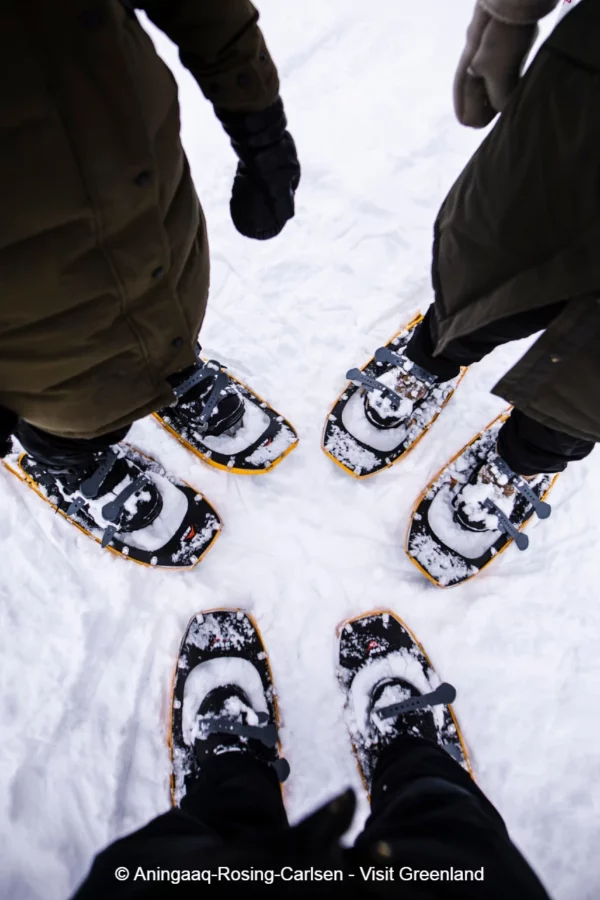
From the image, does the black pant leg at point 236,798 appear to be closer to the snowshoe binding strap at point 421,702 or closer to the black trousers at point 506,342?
the snowshoe binding strap at point 421,702

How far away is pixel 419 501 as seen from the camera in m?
1.43

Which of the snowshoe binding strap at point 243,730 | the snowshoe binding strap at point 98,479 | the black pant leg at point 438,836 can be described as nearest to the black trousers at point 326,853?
the black pant leg at point 438,836

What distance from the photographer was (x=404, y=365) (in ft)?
4.47

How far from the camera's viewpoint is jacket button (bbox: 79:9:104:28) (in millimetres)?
476

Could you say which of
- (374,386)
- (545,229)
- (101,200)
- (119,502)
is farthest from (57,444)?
(545,229)

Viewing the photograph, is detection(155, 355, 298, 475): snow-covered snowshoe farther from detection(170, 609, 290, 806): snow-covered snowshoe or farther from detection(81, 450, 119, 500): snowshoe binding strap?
detection(170, 609, 290, 806): snow-covered snowshoe

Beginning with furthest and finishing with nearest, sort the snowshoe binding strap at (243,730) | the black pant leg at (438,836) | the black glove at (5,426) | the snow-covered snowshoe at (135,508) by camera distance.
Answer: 1. the snow-covered snowshoe at (135,508)
2. the snowshoe binding strap at (243,730)
3. the black glove at (5,426)
4. the black pant leg at (438,836)

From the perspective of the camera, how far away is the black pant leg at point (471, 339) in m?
0.83

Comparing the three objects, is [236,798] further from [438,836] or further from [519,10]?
[519,10]

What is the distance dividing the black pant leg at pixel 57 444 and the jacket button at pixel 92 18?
65 centimetres

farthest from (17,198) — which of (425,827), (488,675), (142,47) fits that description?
(488,675)

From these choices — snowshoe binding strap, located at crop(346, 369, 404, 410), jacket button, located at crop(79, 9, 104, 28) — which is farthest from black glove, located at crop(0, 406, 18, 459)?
snowshoe binding strap, located at crop(346, 369, 404, 410)

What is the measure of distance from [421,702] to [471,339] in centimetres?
87

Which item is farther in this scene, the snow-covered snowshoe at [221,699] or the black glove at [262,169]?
the snow-covered snowshoe at [221,699]
